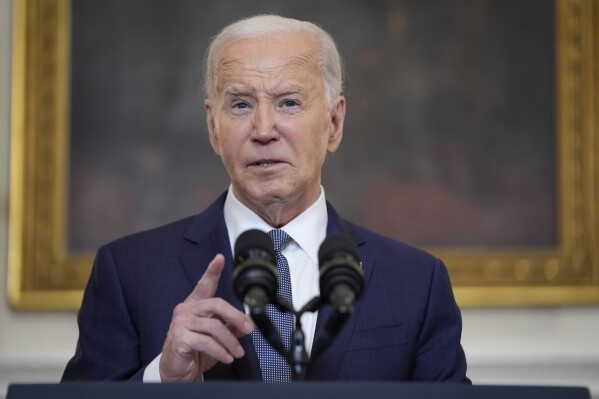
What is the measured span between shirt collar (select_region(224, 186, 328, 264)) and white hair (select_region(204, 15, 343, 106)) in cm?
29

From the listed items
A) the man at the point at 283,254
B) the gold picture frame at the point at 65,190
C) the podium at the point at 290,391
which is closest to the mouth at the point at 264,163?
the man at the point at 283,254

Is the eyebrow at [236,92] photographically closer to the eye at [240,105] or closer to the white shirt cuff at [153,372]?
the eye at [240,105]

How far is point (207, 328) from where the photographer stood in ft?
5.95

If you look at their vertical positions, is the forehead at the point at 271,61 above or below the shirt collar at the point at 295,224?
above

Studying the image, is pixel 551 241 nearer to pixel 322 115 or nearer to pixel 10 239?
pixel 322 115

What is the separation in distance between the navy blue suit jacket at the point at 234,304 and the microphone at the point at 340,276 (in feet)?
2.26

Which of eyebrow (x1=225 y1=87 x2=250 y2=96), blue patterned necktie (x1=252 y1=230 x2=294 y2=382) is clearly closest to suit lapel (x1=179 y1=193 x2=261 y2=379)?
blue patterned necktie (x1=252 y1=230 x2=294 y2=382)

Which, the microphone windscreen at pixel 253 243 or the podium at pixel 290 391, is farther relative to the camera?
the microphone windscreen at pixel 253 243

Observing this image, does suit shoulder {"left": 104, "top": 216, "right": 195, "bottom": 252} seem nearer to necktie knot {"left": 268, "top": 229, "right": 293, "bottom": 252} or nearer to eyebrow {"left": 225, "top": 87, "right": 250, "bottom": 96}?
necktie knot {"left": 268, "top": 229, "right": 293, "bottom": 252}

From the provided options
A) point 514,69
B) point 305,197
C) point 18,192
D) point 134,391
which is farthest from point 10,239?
point 134,391

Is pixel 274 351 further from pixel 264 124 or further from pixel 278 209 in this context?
pixel 264 124

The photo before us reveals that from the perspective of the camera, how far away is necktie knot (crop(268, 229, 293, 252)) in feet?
8.01

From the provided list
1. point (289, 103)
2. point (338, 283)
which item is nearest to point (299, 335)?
point (338, 283)

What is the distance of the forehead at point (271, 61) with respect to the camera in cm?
237
